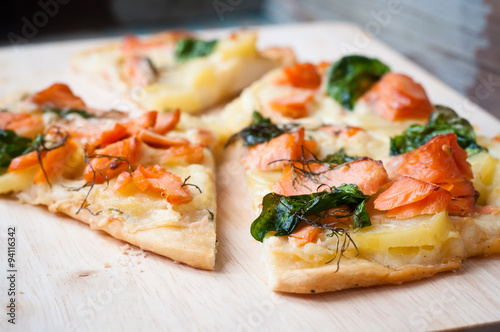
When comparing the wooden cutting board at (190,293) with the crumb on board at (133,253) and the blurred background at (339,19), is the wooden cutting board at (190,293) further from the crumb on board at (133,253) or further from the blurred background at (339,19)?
the blurred background at (339,19)

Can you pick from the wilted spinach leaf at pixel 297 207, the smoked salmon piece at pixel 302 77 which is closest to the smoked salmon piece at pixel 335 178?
the wilted spinach leaf at pixel 297 207

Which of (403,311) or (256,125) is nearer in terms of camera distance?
(403,311)

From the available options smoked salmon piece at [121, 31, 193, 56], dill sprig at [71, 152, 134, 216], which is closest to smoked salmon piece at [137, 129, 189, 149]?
dill sprig at [71, 152, 134, 216]

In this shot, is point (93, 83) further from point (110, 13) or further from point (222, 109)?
point (110, 13)

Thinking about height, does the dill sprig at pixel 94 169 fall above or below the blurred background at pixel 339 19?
above

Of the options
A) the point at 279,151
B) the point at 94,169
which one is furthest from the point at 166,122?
the point at 279,151

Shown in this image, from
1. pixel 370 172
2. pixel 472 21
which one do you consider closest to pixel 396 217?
pixel 370 172
